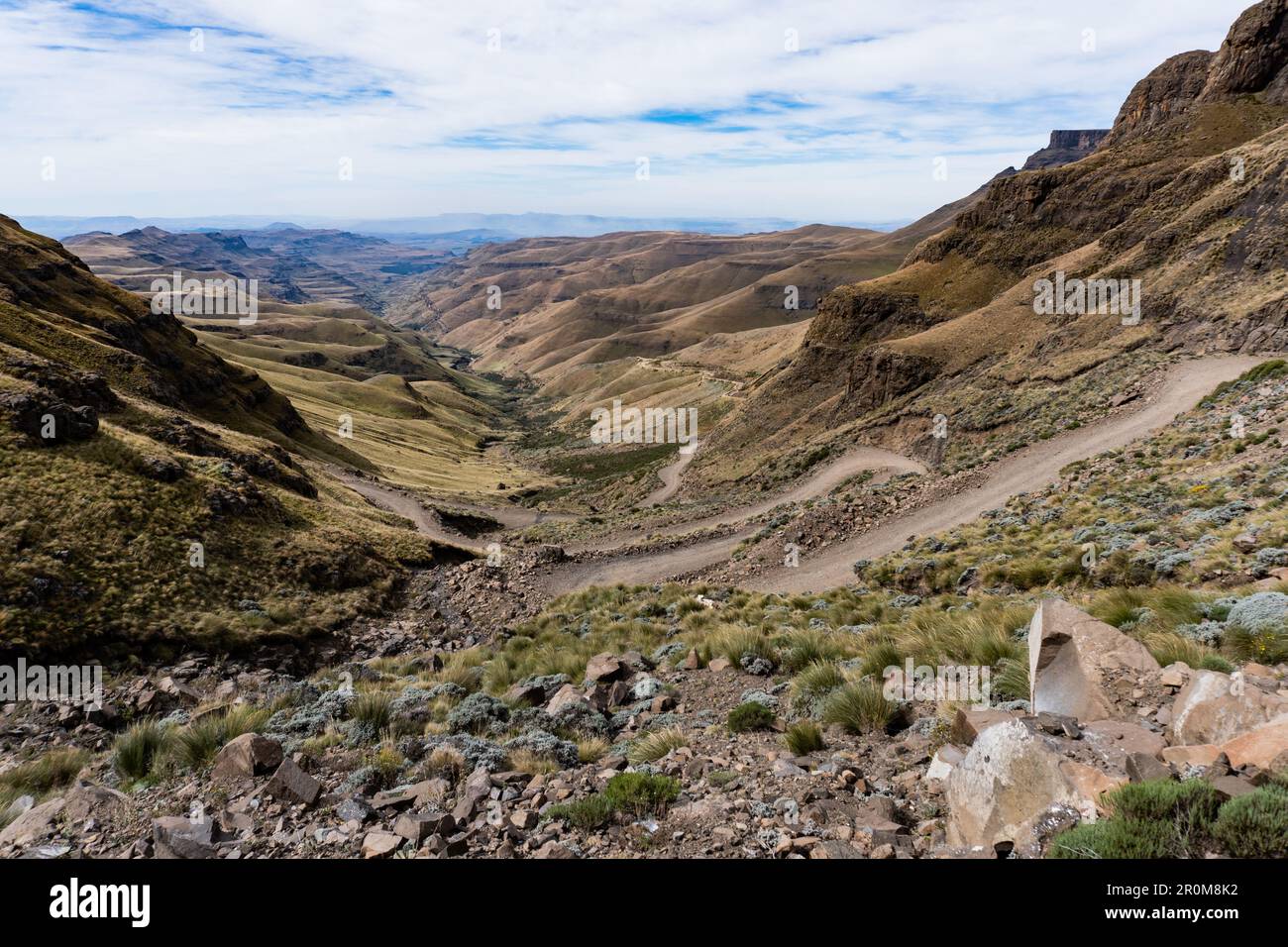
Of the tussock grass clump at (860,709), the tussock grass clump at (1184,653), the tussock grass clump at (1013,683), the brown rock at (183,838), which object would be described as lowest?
the brown rock at (183,838)

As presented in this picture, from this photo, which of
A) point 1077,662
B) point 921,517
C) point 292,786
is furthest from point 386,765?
point 921,517

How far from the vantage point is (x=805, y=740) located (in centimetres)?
778

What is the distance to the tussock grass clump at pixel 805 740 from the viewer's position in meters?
7.73

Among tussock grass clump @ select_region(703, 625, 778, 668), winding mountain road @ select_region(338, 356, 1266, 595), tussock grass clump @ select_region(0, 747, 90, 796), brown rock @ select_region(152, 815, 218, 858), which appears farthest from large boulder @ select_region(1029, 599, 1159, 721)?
winding mountain road @ select_region(338, 356, 1266, 595)

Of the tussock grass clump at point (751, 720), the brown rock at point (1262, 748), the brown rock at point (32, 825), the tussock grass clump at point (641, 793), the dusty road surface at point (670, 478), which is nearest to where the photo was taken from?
the brown rock at point (1262, 748)

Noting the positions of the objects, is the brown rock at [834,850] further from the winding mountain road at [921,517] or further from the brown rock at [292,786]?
the winding mountain road at [921,517]

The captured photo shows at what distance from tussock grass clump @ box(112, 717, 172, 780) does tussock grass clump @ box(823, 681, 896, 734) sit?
9.74 meters

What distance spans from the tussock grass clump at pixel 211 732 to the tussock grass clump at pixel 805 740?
8204mm

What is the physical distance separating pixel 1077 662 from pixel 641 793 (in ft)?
16.9

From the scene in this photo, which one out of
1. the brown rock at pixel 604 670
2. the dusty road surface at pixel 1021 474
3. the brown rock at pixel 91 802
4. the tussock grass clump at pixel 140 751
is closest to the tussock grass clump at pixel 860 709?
the brown rock at pixel 604 670

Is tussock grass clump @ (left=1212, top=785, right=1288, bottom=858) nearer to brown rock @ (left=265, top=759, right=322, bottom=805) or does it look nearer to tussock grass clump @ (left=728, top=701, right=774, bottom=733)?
tussock grass clump @ (left=728, top=701, right=774, bottom=733)

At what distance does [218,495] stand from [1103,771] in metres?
30.5

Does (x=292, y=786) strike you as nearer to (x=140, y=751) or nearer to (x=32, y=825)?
(x=32, y=825)

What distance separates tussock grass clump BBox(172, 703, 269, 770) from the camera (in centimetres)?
891
